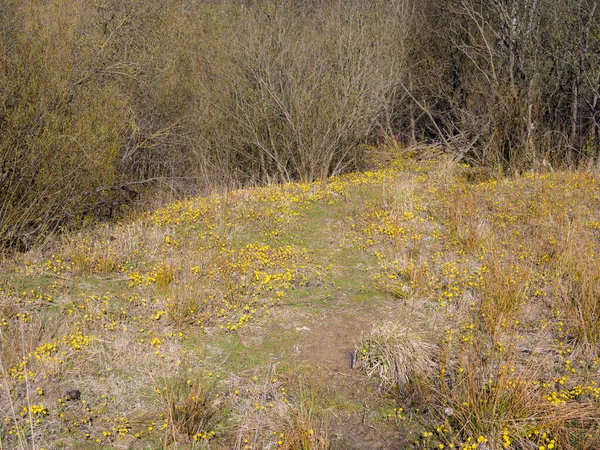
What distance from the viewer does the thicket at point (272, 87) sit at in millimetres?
9289

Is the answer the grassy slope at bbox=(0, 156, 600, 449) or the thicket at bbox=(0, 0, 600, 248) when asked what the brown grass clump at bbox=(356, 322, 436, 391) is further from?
the thicket at bbox=(0, 0, 600, 248)

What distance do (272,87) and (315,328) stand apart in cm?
726

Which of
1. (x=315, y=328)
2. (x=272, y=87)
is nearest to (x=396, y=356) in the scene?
(x=315, y=328)

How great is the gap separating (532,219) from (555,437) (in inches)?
168

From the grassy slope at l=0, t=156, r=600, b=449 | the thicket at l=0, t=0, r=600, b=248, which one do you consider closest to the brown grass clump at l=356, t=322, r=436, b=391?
the grassy slope at l=0, t=156, r=600, b=449

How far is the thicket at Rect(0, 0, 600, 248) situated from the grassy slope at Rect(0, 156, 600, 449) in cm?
220

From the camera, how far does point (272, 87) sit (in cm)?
1134

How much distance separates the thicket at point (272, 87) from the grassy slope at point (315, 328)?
7.21ft

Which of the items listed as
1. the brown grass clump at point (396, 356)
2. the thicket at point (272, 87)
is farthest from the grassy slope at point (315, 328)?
the thicket at point (272, 87)

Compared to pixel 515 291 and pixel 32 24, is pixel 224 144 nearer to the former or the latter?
pixel 32 24

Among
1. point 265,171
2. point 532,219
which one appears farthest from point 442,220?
point 265,171

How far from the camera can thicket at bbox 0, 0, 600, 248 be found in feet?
30.5

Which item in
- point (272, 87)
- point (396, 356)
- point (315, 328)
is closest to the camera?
point (396, 356)

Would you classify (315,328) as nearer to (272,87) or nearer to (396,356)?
(396,356)
